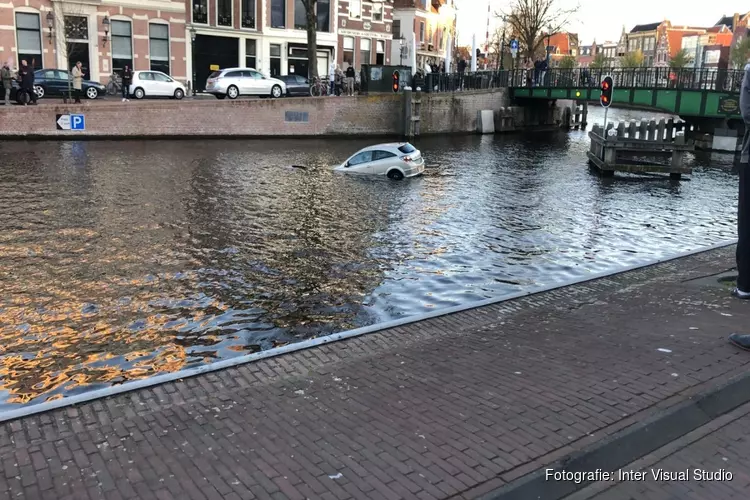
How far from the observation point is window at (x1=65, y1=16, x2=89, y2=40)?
128 feet

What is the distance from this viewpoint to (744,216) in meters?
7.82

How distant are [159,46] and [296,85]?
9354 mm

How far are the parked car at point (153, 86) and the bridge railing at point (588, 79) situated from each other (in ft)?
47.6

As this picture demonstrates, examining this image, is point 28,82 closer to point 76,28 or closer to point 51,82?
point 51,82

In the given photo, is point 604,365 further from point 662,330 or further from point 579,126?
point 579,126

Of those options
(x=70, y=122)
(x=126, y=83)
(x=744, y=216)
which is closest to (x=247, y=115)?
(x=126, y=83)

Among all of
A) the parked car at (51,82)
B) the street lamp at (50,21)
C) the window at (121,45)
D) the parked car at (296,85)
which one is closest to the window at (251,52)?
the window at (121,45)

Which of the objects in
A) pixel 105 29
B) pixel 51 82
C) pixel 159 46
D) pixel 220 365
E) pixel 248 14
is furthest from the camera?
pixel 248 14

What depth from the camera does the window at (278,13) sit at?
1928 inches

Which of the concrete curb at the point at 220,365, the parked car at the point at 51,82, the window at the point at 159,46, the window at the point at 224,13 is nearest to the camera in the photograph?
the concrete curb at the point at 220,365

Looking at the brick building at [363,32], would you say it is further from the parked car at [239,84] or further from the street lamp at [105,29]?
the street lamp at [105,29]

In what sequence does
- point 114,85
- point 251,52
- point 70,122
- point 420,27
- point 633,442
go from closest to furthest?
point 633,442, point 70,122, point 114,85, point 251,52, point 420,27

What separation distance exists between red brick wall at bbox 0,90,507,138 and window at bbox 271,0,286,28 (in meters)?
12.8

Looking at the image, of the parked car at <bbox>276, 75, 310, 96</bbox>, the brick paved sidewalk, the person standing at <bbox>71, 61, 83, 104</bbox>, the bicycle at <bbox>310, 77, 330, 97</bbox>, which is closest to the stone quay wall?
the person standing at <bbox>71, 61, 83, 104</bbox>
